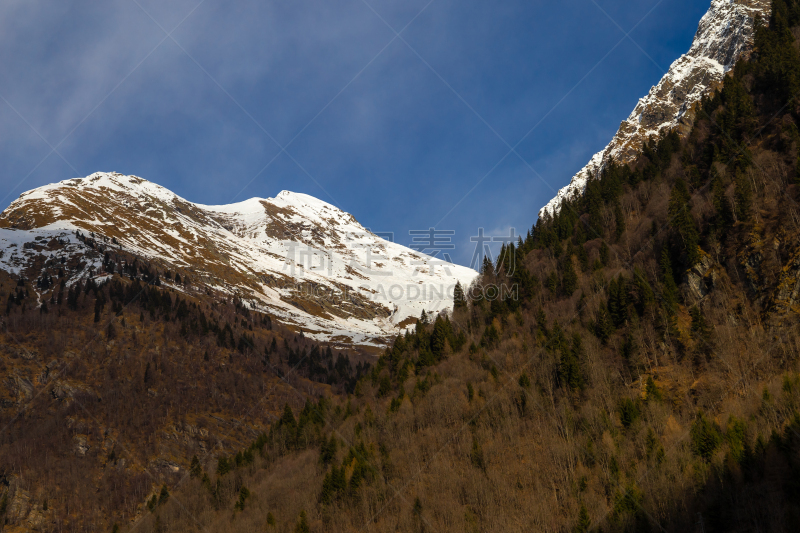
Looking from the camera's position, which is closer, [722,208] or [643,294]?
[722,208]

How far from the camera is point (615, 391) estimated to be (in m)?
73.9

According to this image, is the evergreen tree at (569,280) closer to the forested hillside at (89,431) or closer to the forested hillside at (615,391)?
the forested hillside at (615,391)

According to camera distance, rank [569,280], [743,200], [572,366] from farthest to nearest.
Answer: [569,280] → [572,366] → [743,200]

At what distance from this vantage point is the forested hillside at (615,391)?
5328 centimetres

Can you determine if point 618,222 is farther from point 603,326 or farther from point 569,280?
point 603,326

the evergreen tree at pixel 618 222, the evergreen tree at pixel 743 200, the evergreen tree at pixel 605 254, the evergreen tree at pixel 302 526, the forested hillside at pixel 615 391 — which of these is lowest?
the evergreen tree at pixel 302 526

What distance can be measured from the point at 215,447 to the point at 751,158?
168358mm

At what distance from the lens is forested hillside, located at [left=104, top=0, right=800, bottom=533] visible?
175 feet

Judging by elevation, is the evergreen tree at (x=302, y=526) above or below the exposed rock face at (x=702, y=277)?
below

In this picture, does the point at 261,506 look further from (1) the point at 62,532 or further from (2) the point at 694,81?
(2) the point at 694,81

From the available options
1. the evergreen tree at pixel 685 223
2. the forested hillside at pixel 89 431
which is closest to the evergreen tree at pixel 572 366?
the evergreen tree at pixel 685 223

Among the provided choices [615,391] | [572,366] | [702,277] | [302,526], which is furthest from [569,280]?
[302,526]

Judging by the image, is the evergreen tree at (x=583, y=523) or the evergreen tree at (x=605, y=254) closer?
the evergreen tree at (x=583, y=523)

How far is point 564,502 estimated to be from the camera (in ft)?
201
